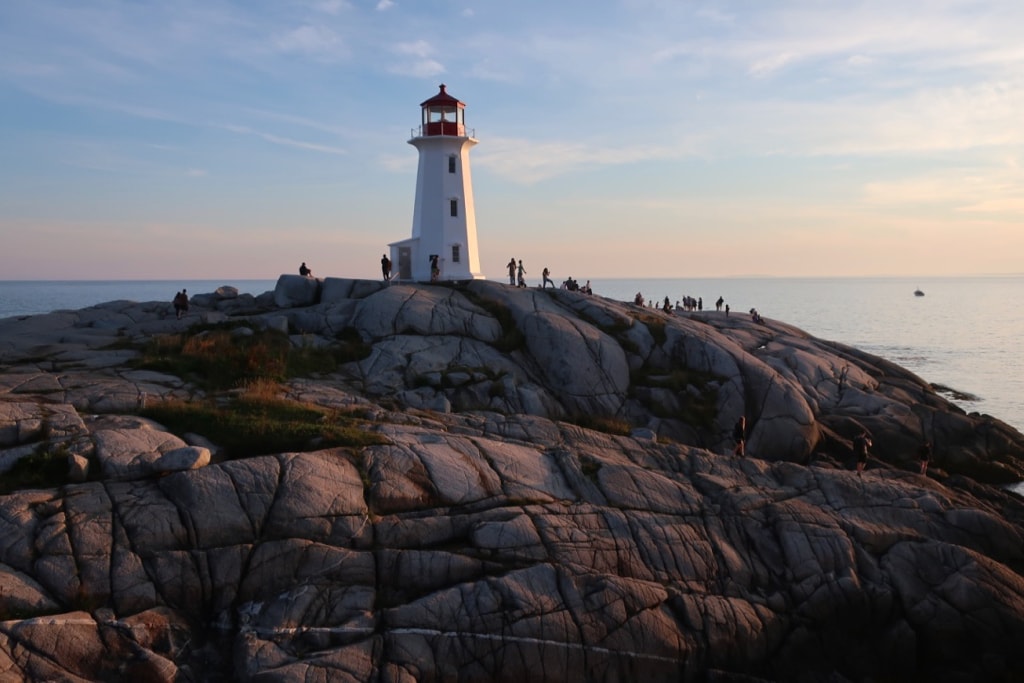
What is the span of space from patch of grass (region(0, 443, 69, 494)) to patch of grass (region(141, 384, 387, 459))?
135 inches

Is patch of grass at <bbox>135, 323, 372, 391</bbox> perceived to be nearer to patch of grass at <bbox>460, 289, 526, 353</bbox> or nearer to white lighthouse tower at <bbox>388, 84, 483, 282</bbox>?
patch of grass at <bbox>460, 289, 526, 353</bbox>

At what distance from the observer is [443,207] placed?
4803 centimetres

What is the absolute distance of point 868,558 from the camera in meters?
22.3

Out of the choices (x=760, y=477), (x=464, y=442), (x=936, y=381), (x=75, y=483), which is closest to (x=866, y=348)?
(x=936, y=381)

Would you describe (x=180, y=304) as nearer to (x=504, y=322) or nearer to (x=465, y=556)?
(x=504, y=322)

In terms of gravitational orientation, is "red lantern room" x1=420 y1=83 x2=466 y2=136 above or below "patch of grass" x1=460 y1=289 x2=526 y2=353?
above

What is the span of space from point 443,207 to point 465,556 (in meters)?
31.7

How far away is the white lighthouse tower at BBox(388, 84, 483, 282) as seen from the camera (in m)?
47.8

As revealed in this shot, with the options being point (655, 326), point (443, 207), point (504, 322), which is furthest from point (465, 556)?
point (443, 207)

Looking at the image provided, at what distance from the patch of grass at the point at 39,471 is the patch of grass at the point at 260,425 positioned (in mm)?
3431

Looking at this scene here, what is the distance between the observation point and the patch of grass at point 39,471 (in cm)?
1909

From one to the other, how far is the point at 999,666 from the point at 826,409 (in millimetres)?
20198

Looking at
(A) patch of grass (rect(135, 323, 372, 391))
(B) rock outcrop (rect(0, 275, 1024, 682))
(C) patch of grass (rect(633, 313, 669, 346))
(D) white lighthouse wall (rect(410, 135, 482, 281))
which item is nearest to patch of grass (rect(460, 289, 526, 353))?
(A) patch of grass (rect(135, 323, 372, 391))

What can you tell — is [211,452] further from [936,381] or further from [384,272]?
[936,381]
